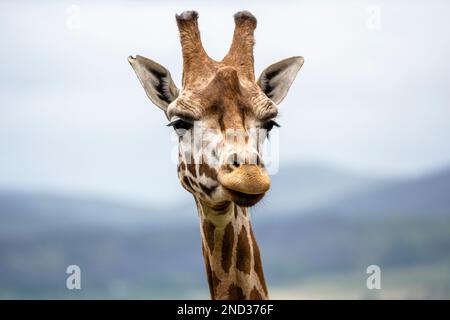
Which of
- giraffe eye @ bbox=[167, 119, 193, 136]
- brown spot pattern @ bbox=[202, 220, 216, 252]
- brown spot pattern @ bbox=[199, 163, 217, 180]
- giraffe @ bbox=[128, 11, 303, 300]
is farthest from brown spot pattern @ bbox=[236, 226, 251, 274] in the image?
giraffe eye @ bbox=[167, 119, 193, 136]

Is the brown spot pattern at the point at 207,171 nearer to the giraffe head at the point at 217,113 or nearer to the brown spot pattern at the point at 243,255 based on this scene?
the giraffe head at the point at 217,113

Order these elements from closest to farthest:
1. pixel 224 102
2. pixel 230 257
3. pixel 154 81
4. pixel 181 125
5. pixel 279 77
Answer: pixel 224 102 → pixel 181 125 → pixel 230 257 → pixel 154 81 → pixel 279 77

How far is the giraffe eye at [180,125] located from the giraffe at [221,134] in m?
0.01

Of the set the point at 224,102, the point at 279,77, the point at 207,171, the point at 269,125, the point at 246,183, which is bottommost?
the point at 246,183

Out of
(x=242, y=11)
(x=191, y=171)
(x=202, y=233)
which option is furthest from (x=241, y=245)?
(x=242, y=11)

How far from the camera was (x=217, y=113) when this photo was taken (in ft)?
27.9

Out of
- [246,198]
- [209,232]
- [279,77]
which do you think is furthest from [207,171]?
[279,77]

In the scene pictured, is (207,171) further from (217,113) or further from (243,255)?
(243,255)

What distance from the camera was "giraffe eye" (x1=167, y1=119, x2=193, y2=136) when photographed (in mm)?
8602

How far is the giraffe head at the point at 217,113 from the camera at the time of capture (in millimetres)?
7809

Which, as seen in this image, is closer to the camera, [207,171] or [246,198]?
[246,198]

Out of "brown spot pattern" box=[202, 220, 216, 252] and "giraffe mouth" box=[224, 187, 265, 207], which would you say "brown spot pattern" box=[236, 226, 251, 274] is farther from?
"giraffe mouth" box=[224, 187, 265, 207]

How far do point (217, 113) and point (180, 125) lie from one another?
51 centimetres

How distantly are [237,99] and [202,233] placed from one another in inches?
70.0
